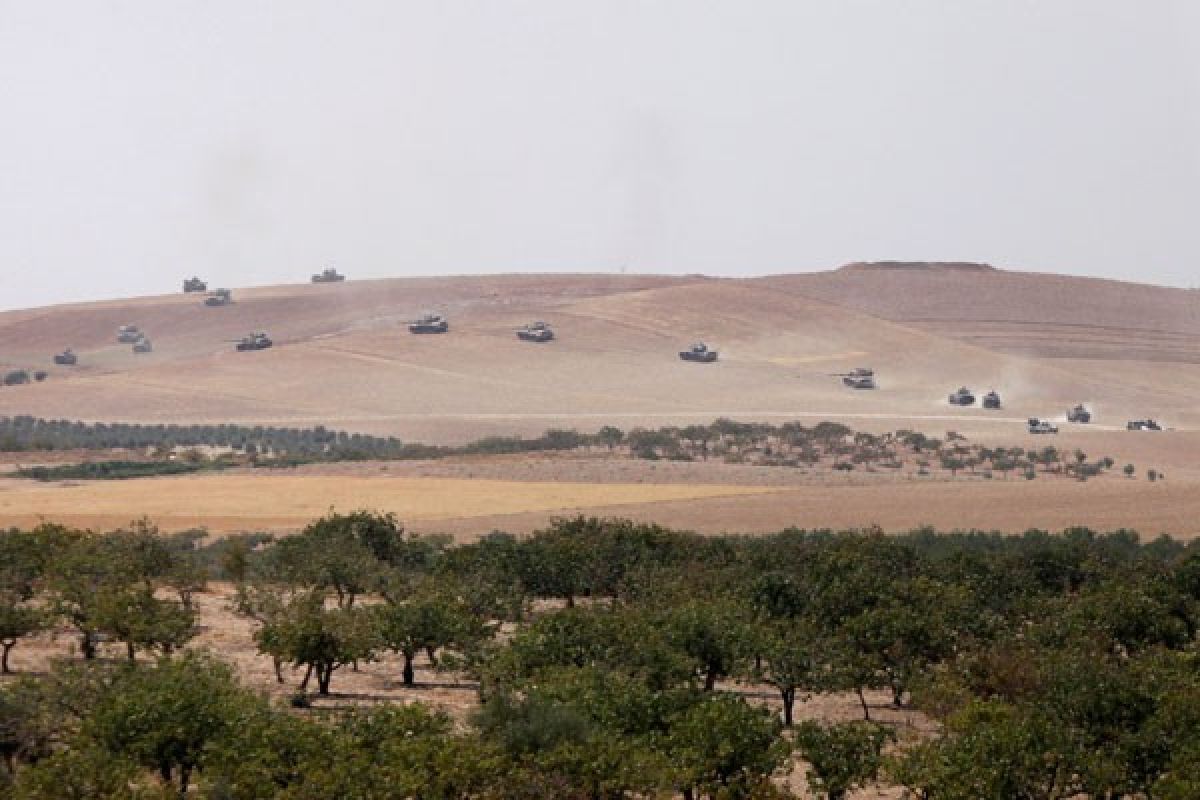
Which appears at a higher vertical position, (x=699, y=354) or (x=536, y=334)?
(x=536, y=334)

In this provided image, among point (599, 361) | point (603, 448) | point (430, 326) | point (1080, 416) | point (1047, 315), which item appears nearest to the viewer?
point (603, 448)

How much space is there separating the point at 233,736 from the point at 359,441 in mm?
85529

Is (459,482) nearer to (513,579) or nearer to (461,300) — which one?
(513,579)

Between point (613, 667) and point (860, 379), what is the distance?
111 m

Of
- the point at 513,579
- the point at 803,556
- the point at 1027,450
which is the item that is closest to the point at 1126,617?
the point at 803,556

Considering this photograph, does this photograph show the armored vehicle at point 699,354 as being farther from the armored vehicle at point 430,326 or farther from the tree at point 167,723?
the tree at point 167,723

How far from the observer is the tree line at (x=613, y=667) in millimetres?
25328

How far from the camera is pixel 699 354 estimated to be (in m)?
151

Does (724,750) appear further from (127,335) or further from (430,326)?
(127,335)

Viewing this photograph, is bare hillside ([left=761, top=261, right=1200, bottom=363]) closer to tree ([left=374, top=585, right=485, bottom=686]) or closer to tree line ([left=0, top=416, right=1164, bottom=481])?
tree line ([left=0, top=416, right=1164, bottom=481])

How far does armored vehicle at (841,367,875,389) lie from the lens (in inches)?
5581

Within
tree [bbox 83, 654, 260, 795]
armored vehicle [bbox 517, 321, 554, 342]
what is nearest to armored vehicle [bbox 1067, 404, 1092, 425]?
armored vehicle [bbox 517, 321, 554, 342]

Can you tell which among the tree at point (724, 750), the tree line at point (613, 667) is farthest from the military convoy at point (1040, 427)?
the tree at point (724, 750)

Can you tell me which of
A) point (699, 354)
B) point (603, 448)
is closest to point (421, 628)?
point (603, 448)
